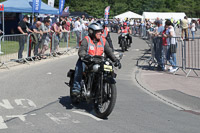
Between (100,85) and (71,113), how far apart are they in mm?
889

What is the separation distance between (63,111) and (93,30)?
1.68 metres

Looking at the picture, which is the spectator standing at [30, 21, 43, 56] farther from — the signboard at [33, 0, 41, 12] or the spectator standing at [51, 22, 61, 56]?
the signboard at [33, 0, 41, 12]

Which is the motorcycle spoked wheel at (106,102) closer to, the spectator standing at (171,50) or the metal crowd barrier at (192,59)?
the metal crowd barrier at (192,59)

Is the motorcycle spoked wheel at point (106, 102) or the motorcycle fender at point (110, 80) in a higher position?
the motorcycle fender at point (110, 80)

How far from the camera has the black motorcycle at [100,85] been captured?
23.1 feet

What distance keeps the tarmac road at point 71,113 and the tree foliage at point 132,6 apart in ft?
294

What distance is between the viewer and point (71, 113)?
303 inches

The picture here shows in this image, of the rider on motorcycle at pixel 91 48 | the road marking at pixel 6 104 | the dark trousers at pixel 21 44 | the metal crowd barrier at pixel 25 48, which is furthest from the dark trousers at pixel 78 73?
the dark trousers at pixel 21 44

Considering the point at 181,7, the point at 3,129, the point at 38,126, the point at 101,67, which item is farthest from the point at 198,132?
the point at 181,7

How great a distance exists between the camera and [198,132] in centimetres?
650

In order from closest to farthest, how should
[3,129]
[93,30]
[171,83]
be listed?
[3,129] < [93,30] < [171,83]

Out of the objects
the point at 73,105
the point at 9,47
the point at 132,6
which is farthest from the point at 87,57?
the point at 132,6

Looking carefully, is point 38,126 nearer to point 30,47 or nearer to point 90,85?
point 90,85

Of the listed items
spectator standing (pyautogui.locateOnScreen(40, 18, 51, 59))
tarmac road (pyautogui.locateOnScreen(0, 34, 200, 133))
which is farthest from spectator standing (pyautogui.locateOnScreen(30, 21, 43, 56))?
tarmac road (pyautogui.locateOnScreen(0, 34, 200, 133))
